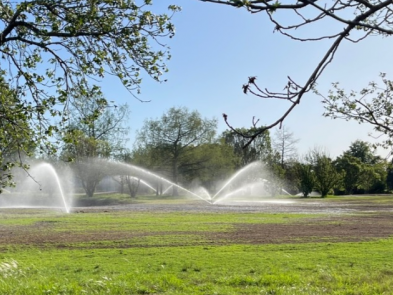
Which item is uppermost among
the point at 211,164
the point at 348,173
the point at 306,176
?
the point at 211,164

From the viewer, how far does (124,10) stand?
9086mm

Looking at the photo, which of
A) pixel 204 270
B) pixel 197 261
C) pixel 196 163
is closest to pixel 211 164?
pixel 196 163

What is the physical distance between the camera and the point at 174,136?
71.2 metres

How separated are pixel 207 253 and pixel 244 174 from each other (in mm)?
63561

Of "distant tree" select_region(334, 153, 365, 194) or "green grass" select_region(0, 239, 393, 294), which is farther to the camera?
"distant tree" select_region(334, 153, 365, 194)

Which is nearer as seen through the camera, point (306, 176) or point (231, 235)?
point (231, 235)

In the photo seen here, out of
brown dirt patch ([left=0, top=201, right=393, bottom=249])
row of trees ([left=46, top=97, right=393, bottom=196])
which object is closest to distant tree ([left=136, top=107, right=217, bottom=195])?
row of trees ([left=46, top=97, right=393, bottom=196])

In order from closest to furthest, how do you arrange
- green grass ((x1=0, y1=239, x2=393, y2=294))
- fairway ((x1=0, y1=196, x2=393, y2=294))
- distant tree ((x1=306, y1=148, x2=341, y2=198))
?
1. green grass ((x1=0, y1=239, x2=393, y2=294))
2. fairway ((x1=0, y1=196, x2=393, y2=294))
3. distant tree ((x1=306, y1=148, x2=341, y2=198))

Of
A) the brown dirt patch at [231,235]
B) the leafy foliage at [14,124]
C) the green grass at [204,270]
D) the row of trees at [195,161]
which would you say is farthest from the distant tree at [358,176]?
the leafy foliage at [14,124]

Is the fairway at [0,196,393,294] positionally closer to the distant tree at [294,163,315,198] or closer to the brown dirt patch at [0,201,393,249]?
the brown dirt patch at [0,201,393,249]

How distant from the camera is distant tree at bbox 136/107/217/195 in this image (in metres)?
70.8

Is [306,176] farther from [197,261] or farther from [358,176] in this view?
[197,261]

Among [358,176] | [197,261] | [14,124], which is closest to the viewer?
[14,124]

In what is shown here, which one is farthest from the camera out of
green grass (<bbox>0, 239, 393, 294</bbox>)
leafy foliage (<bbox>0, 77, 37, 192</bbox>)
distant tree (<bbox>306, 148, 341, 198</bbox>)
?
distant tree (<bbox>306, 148, 341, 198</bbox>)
